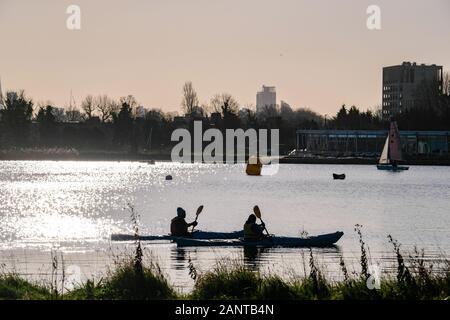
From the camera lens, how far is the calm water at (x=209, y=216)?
3962cm

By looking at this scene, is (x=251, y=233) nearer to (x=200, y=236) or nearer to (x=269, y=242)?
(x=269, y=242)

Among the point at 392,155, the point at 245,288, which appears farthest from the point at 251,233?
the point at 392,155

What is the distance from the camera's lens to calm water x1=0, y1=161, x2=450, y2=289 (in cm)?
3962

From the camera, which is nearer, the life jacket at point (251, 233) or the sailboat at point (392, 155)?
the life jacket at point (251, 233)

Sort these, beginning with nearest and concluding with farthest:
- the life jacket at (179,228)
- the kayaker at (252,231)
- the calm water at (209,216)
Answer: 1. the calm water at (209,216)
2. the kayaker at (252,231)
3. the life jacket at (179,228)

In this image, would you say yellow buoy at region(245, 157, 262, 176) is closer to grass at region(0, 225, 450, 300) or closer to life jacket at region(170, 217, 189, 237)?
life jacket at region(170, 217, 189, 237)

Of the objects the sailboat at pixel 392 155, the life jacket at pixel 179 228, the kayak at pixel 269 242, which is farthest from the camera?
the sailboat at pixel 392 155

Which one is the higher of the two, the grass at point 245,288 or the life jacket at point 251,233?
the grass at point 245,288

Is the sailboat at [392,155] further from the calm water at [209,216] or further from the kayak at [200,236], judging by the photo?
the kayak at [200,236]

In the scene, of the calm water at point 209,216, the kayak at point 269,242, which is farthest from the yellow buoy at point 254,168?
the kayak at point 269,242

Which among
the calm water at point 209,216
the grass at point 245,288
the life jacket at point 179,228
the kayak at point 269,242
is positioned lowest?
the calm water at point 209,216

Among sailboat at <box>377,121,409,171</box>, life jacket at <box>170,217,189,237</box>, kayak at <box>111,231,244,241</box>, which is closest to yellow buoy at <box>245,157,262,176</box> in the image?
sailboat at <box>377,121,409,171</box>
